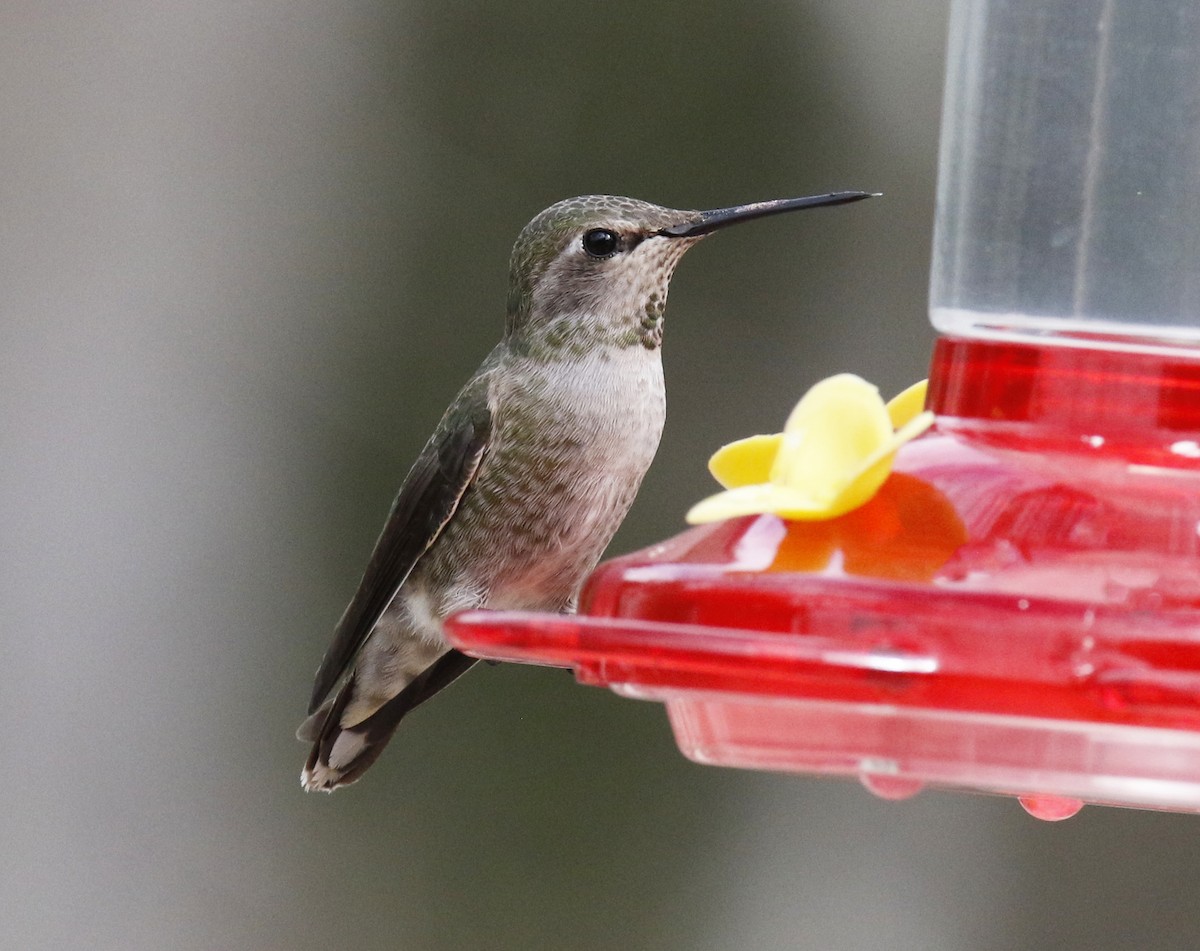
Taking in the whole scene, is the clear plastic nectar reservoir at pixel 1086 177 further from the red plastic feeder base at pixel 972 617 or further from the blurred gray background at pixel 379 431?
the blurred gray background at pixel 379 431

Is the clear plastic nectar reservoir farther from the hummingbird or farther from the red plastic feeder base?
the hummingbird

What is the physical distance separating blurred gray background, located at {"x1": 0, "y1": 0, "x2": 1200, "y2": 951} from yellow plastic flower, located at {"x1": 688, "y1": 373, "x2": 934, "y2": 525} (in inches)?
221

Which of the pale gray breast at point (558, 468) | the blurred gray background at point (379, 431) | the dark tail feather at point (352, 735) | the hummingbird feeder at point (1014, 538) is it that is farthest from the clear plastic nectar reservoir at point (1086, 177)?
the blurred gray background at point (379, 431)

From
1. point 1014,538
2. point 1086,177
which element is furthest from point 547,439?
point 1014,538

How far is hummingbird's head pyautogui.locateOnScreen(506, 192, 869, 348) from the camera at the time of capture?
331 centimetres

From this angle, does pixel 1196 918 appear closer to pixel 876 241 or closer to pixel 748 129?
pixel 876 241

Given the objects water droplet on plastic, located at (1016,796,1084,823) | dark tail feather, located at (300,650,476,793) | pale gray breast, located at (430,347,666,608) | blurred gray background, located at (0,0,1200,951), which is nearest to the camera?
water droplet on plastic, located at (1016,796,1084,823)

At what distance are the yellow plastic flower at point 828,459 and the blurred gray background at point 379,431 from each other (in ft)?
18.4

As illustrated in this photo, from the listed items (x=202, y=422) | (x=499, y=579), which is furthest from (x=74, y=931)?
(x=499, y=579)

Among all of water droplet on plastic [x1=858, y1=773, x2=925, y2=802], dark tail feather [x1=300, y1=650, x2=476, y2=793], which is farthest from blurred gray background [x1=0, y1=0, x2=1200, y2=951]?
water droplet on plastic [x1=858, y1=773, x2=925, y2=802]

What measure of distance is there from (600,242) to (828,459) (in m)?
1.53

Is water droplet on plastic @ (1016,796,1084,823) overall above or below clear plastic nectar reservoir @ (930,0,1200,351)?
below

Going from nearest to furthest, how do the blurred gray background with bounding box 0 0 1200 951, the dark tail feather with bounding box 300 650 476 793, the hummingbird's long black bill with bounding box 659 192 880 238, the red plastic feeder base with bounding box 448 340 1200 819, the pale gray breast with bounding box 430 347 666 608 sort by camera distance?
the red plastic feeder base with bounding box 448 340 1200 819 < the hummingbird's long black bill with bounding box 659 192 880 238 < the pale gray breast with bounding box 430 347 666 608 < the dark tail feather with bounding box 300 650 476 793 < the blurred gray background with bounding box 0 0 1200 951

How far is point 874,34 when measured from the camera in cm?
888
